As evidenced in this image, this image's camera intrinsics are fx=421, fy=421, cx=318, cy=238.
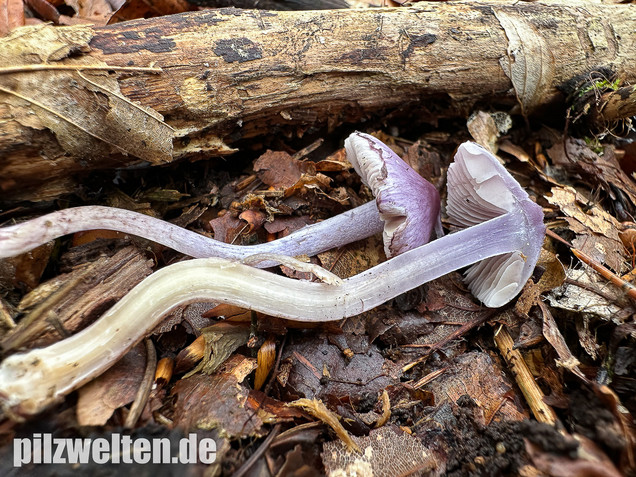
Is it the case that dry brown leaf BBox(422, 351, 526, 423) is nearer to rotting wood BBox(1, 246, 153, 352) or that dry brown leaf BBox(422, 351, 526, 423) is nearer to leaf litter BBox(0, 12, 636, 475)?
leaf litter BBox(0, 12, 636, 475)

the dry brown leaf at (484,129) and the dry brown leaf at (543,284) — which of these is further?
the dry brown leaf at (484,129)

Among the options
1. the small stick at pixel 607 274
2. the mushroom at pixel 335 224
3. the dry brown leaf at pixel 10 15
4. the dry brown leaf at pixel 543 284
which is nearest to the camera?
the mushroom at pixel 335 224

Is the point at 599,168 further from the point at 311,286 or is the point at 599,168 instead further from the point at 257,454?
the point at 257,454

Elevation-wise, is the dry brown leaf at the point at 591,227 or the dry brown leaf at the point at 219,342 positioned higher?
the dry brown leaf at the point at 591,227

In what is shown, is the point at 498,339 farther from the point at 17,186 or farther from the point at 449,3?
the point at 17,186

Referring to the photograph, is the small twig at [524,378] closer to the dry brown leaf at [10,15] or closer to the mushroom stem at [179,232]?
the mushroom stem at [179,232]

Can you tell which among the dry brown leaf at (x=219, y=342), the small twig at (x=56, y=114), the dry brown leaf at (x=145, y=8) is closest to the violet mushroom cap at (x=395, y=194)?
the dry brown leaf at (x=219, y=342)

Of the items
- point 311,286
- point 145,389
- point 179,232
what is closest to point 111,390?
point 145,389

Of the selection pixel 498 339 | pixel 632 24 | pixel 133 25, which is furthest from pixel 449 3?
pixel 498 339
